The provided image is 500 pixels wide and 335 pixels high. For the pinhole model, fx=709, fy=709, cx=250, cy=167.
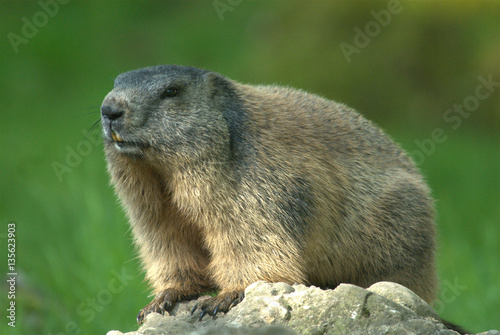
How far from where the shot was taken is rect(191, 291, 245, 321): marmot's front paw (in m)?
5.04

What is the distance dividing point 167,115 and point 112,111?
42 centimetres

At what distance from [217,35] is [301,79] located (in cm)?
650

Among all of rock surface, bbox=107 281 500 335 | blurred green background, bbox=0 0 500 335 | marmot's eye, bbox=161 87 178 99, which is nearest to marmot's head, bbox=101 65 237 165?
marmot's eye, bbox=161 87 178 99

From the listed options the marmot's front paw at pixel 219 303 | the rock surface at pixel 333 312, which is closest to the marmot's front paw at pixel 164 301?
the marmot's front paw at pixel 219 303

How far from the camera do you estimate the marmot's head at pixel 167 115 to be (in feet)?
17.3

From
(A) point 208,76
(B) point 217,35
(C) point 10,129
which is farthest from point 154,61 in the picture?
(A) point 208,76

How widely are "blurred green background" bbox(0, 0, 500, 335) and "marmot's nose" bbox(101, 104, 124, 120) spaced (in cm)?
121

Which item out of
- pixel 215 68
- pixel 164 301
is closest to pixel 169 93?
pixel 164 301

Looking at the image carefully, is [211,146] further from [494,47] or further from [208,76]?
[494,47]

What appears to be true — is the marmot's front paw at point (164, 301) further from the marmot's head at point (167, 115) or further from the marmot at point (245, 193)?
the marmot's head at point (167, 115)

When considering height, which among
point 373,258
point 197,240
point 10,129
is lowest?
point 373,258

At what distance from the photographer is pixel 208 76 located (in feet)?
18.7

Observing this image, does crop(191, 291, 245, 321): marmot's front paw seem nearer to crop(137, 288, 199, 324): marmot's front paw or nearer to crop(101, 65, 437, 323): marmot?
crop(101, 65, 437, 323): marmot

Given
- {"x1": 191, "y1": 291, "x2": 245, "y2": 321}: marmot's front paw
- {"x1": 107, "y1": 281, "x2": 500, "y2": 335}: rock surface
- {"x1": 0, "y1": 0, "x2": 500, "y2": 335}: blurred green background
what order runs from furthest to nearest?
{"x1": 0, "y1": 0, "x2": 500, "y2": 335}: blurred green background
{"x1": 191, "y1": 291, "x2": 245, "y2": 321}: marmot's front paw
{"x1": 107, "y1": 281, "x2": 500, "y2": 335}: rock surface
